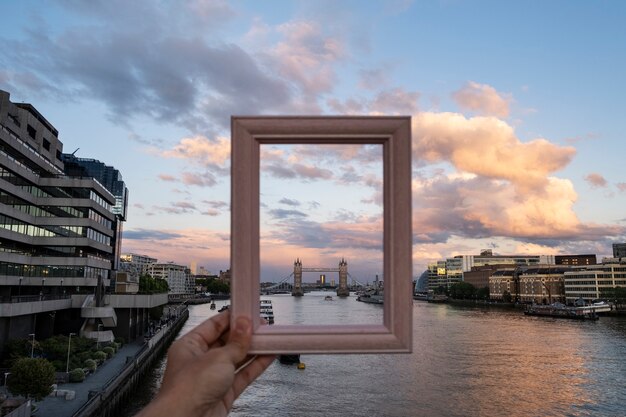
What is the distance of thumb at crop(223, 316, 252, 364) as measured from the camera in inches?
86.4

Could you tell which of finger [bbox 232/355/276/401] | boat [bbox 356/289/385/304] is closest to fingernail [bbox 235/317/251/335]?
finger [bbox 232/355/276/401]

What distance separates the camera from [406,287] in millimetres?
2322

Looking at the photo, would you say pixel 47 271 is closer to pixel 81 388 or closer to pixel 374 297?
pixel 81 388

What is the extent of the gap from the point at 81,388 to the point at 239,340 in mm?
25167

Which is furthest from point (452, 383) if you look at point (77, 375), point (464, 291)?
point (464, 291)

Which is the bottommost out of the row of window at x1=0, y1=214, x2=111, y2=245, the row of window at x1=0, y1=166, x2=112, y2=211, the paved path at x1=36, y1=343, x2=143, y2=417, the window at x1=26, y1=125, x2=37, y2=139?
the paved path at x1=36, y1=343, x2=143, y2=417

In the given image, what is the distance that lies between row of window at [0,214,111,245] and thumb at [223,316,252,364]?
3865cm

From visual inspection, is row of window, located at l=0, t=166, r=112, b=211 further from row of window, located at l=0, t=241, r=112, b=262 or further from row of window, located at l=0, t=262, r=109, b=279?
row of window, located at l=0, t=262, r=109, b=279

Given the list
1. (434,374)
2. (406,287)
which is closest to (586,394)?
(434,374)

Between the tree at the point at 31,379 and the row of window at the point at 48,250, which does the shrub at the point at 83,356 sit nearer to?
the tree at the point at 31,379

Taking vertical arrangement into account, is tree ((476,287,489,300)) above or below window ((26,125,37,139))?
below

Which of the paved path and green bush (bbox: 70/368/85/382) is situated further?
green bush (bbox: 70/368/85/382)

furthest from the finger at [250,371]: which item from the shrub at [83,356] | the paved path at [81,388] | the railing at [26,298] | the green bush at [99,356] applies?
the railing at [26,298]

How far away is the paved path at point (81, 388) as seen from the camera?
19.8m
